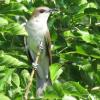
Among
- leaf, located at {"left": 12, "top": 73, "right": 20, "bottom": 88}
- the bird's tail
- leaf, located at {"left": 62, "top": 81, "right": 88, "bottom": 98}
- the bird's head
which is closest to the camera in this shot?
leaf, located at {"left": 62, "top": 81, "right": 88, "bottom": 98}

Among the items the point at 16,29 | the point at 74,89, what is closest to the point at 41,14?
the point at 16,29

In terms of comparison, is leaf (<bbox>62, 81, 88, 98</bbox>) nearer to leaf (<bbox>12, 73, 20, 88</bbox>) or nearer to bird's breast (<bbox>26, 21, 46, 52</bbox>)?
leaf (<bbox>12, 73, 20, 88</bbox>)

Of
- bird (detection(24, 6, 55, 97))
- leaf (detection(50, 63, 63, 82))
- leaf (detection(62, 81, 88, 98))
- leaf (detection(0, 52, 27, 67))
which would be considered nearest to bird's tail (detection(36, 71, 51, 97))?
bird (detection(24, 6, 55, 97))

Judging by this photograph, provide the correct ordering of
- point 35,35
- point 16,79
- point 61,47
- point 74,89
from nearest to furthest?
1. point 74,89
2. point 16,79
3. point 61,47
4. point 35,35

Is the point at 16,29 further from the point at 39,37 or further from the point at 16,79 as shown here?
the point at 39,37

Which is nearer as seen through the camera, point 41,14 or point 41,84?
point 41,84

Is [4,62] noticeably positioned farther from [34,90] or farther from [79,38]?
[79,38]

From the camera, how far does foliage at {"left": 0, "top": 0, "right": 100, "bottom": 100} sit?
3217mm

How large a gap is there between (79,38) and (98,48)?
1.08ft

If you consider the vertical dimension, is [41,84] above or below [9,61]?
below

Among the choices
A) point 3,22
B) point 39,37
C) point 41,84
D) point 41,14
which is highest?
point 3,22

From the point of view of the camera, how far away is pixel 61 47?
375 cm

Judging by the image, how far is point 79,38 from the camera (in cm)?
378

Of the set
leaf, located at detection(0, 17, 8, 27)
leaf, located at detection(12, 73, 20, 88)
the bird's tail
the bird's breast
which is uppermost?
leaf, located at detection(0, 17, 8, 27)
